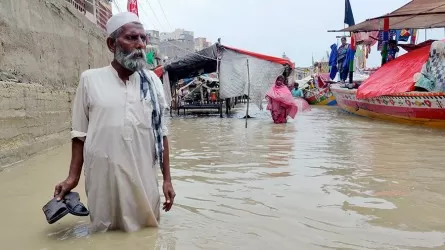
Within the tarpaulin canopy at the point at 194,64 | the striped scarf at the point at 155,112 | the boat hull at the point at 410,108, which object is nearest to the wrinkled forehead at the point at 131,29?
the striped scarf at the point at 155,112

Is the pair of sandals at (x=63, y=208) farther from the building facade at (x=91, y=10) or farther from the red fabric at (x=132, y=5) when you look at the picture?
the red fabric at (x=132, y=5)

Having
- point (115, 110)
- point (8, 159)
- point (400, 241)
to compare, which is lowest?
point (400, 241)

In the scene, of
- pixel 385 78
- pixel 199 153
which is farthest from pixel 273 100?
pixel 199 153

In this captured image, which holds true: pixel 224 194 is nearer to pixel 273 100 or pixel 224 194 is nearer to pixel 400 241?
pixel 400 241

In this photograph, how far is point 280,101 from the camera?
455 inches

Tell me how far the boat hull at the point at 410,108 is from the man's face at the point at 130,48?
7994 millimetres

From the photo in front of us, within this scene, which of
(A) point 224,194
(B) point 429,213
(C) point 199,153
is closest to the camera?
(B) point 429,213

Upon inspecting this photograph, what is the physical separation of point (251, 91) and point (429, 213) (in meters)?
8.99

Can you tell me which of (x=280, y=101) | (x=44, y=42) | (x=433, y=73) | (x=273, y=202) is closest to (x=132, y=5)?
(x=280, y=101)

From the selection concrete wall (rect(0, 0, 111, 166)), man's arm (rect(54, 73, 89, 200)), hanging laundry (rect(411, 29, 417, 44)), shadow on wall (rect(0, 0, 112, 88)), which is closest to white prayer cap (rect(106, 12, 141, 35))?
man's arm (rect(54, 73, 89, 200))

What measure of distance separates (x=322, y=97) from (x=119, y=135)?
2247cm

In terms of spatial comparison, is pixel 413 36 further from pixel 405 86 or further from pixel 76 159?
pixel 76 159

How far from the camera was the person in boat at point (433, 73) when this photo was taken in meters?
9.40

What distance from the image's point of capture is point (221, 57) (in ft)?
40.9
